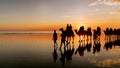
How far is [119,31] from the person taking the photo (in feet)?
490

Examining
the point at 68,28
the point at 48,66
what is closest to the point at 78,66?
the point at 48,66

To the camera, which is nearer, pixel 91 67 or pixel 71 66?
pixel 91 67

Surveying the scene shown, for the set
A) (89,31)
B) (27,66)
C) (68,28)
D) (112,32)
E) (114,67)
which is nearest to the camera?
(114,67)

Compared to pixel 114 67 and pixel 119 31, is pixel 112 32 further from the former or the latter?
pixel 114 67

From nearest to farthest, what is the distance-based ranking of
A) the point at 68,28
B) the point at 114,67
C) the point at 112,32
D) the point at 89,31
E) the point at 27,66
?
the point at 114,67 < the point at 27,66 < the point at 68,28 < the point at 89,31 < the point at 112,32

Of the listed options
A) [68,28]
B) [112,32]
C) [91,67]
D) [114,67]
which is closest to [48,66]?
[91,67]

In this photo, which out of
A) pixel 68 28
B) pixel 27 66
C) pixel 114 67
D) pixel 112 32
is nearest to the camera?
pixel 114 67

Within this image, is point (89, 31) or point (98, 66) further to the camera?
point (89, 31)

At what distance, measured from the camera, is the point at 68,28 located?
285 feet

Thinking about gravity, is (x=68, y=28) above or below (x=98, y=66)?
above

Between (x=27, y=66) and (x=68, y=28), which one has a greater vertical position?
(x=68, y=28)

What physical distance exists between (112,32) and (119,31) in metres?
6.25

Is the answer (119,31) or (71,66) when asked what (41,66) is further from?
(119,31)

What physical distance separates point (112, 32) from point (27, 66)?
355 feet
